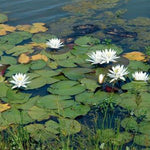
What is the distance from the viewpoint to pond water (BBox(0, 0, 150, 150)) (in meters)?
3.64

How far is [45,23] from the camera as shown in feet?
21.9

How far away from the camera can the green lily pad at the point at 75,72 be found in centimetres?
458

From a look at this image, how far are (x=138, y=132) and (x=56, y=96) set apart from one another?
1173 mm

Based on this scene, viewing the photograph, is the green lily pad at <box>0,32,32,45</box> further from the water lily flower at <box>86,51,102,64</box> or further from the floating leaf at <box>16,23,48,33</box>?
the water lily flower at <box>86,51,102,64</box>

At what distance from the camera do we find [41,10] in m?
7.34

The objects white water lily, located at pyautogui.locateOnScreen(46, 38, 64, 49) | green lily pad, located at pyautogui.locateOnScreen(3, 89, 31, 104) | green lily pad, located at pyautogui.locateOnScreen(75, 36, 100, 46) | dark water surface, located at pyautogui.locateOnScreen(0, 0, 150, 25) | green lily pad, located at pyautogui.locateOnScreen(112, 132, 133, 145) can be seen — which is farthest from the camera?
dark water surface, located at pyautogui.locateOnScreen(0, 0, 150, 25)

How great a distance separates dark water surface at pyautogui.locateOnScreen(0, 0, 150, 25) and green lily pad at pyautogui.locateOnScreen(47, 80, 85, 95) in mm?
2666

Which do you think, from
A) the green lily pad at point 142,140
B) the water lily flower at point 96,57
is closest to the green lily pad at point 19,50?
the water lily flower at point 96,57

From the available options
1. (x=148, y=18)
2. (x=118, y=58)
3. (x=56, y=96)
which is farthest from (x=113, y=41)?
(x=56, y=96)

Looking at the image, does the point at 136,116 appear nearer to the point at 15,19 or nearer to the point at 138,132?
the point at 138,132

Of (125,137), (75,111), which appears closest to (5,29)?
(75,111)

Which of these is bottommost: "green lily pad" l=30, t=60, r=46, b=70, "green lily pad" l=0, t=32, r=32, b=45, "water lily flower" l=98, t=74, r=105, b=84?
"water lily flower" l=98, t=74, r=105, b=84

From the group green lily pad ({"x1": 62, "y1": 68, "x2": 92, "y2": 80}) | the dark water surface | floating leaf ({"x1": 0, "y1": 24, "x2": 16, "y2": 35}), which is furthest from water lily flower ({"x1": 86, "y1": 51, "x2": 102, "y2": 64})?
the dark water surface

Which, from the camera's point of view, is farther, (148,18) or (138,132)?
(148,18)
